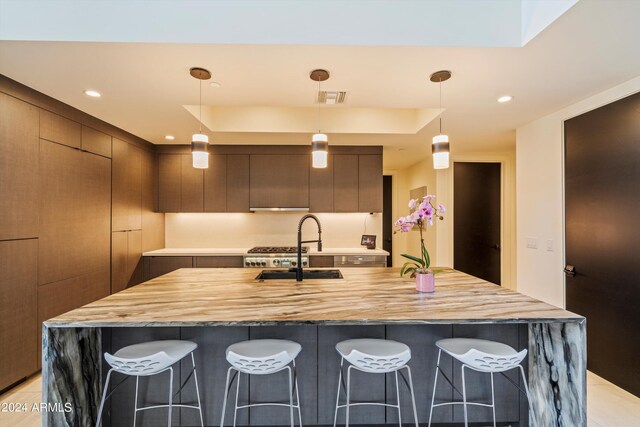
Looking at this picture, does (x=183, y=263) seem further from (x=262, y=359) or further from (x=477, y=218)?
(x=477, y=218)

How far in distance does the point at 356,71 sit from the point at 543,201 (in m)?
2.53

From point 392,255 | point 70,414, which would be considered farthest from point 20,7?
point 392,255

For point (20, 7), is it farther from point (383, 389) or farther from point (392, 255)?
point (392, 255)

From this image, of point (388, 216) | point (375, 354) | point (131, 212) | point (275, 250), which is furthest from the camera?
point (388, 216)

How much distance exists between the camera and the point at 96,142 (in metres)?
3.22

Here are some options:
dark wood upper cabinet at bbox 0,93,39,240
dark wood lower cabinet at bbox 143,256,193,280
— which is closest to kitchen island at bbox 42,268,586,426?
dark wood upper cabinet at bbox 0,93,39,240

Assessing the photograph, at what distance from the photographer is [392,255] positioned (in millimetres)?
6102

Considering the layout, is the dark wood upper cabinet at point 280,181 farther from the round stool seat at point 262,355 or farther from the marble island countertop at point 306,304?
the round stool seat at point 262,355

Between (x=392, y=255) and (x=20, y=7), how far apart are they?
229 inches

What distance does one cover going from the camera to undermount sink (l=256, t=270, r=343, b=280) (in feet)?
8.09

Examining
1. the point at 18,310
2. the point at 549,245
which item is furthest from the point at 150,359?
the point at 549,245

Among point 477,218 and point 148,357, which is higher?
point 477,218

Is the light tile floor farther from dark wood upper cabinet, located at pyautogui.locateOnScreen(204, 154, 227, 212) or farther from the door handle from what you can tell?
dark wood upper cabinet, located at pyautogui.locateOnScreen(204, 154, 227, 212)

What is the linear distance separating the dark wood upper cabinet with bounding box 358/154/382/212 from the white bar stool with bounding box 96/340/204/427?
10.1 ft
